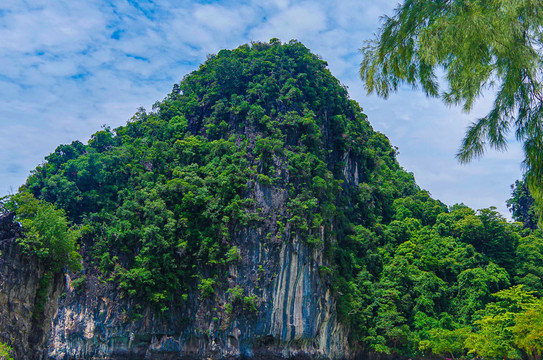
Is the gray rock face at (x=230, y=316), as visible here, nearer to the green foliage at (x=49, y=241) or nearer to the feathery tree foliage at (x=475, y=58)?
the green foliage at (x=49, y=241)

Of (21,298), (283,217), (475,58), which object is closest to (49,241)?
(21,298)

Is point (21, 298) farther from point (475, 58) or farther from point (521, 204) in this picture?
point (521, 204)

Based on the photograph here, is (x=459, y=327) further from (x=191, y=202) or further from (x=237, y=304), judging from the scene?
(x=191, y=202)

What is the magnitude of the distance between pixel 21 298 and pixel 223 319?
1314 cm

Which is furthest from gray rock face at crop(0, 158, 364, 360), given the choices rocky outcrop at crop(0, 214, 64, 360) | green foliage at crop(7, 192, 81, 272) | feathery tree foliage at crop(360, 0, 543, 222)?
feathery tree foliage at crop(360, 0, 543, 222)

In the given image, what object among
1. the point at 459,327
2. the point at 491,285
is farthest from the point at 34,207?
the point at 491,285

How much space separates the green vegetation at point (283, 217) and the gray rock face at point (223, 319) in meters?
0.39

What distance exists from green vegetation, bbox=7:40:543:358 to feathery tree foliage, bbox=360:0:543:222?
1634 centimetres

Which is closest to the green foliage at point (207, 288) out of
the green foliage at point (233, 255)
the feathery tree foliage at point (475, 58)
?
the green foliage at point (233, 255)

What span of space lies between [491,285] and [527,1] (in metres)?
26.3

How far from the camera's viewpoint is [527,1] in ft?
15.2

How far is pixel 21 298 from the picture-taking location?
11.5 meters

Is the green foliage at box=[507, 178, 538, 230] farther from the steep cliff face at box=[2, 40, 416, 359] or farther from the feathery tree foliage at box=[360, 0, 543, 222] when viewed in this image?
the feathery tree foliage at box=[360, 0, 543, 222]

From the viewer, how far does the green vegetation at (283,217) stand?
24297 mm
